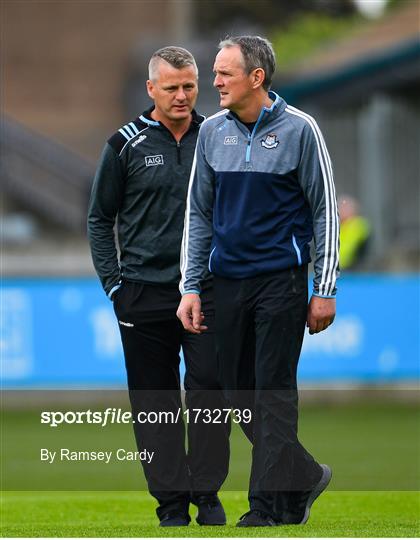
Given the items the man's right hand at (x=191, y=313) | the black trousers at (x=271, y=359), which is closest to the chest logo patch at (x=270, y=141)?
the black trousers at (x=271, y=359)

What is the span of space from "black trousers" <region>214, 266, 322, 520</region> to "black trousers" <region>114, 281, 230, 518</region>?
0.44 metres

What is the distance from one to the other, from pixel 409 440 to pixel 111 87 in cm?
2633

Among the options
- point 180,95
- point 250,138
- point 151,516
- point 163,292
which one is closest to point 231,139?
point 250,138

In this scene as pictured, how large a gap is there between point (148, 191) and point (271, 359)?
3.85 feet

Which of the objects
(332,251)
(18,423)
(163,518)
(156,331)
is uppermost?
(332,251)

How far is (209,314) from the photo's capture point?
7.95 meters

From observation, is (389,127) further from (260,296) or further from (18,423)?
(260,296)

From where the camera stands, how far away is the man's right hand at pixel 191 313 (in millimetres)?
7590

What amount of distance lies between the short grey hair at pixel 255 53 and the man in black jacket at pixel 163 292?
0.54 meters

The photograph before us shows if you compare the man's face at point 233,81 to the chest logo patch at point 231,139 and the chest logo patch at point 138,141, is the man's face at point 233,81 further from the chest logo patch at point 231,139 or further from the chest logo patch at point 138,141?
the chest logo patch at point 138,141

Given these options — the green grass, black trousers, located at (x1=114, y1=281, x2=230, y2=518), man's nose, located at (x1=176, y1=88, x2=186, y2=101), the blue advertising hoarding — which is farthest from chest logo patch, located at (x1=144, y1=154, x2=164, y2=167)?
the blue advertising hoarding

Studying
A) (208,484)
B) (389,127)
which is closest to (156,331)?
(208,484)

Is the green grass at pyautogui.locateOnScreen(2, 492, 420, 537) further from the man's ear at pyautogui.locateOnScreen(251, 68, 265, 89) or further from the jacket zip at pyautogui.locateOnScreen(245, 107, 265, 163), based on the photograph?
the man's ear at pyautogui.locateOnScreen(251, 68, 265, 89)

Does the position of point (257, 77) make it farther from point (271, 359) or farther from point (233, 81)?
point (271, 359)
